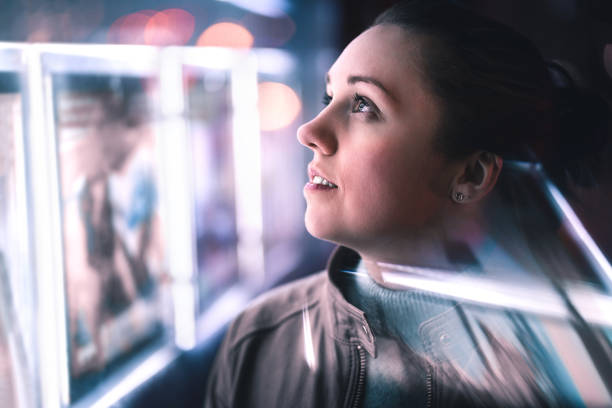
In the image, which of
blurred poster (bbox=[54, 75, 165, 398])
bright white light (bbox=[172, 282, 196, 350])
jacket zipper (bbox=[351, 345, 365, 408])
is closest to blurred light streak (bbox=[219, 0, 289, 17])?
blurred poster (bbox=[54, 75, 165, 398])

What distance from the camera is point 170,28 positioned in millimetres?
1021

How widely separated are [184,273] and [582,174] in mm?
1049

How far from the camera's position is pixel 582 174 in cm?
62

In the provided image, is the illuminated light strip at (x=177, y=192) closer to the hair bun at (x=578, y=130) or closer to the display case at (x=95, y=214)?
the display case at (x=95, y=214)

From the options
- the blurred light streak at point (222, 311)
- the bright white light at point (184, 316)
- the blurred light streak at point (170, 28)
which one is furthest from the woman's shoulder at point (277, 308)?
the blurred light streak at point (170, 28)

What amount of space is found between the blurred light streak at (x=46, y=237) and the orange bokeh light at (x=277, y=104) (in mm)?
689

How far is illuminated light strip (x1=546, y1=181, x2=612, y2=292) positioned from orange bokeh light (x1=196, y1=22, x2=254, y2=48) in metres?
1.01

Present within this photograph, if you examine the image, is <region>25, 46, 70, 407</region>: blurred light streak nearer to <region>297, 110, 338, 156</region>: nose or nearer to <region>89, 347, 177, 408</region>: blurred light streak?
<region>89, 347, 177, 408</region>: blurred light streak

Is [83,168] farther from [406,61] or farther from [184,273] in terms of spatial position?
[406,61]

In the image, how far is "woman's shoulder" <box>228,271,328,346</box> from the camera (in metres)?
0.79

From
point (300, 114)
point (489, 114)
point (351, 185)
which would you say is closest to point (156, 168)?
point (300, 114)

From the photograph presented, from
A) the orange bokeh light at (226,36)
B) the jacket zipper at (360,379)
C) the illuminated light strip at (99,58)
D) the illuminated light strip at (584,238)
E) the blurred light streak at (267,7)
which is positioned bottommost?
the jacket zipper at (360,379)

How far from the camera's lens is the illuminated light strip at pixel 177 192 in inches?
44.1

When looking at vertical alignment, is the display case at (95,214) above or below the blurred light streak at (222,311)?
above
